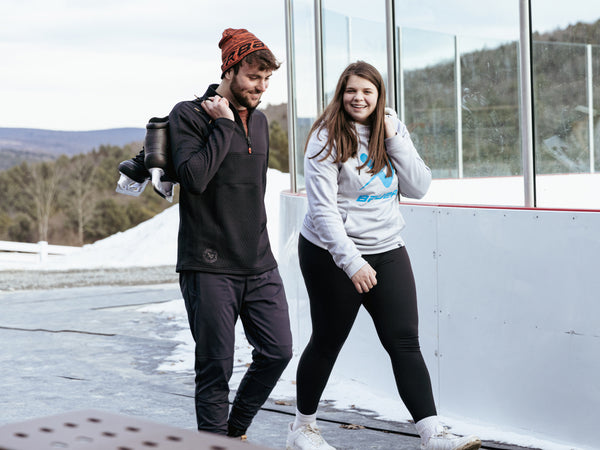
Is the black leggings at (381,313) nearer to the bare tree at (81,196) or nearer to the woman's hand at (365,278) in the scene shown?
the woman's hand at (365,278)

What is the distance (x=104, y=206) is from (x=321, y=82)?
44235 millimetres

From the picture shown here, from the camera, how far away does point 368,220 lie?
3.96 m

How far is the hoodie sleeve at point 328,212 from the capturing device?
381 cm

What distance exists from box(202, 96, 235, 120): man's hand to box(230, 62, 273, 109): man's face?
0.26 ft

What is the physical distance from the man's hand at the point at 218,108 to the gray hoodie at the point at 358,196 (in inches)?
20.1

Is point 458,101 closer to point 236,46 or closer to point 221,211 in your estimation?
point 236,46

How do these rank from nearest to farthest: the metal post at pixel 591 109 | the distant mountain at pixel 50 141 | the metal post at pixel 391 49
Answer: the metal post at pixel 591 109 < the metal post at pixel 391 49 < the distant mountain at pixel 50 141

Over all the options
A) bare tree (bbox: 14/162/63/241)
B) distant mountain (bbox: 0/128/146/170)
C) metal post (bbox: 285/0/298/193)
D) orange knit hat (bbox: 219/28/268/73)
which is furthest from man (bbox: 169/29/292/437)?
distant mountain (bbox: 0/128/146/170)

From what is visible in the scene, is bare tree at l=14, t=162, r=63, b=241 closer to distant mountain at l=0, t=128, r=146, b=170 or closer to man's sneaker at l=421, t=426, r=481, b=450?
distant mountain at l=0, t=128, r=146, b=170

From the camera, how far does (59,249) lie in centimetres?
2377

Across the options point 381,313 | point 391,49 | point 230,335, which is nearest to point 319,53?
point 391,49

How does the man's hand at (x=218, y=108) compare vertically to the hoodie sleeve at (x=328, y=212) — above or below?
above

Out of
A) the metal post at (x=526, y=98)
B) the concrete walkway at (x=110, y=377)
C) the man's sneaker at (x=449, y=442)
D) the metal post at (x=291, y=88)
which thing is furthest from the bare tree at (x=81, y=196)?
the man's sneaker at (x=449, y=442)

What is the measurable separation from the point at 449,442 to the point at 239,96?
66.2 inches
